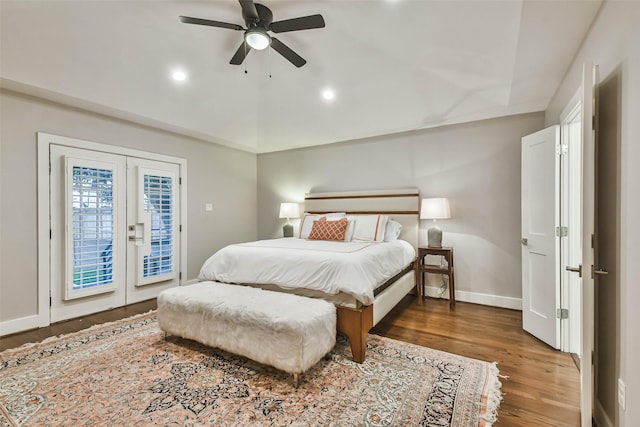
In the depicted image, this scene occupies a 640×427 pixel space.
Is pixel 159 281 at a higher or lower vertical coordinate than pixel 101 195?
lower

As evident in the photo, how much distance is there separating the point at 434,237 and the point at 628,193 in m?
2.46

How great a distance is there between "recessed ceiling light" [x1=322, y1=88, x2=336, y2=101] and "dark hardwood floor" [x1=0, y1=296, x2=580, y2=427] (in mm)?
2914

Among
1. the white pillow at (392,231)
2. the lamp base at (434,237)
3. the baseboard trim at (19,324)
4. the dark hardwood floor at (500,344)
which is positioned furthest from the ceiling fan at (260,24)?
the baseboard trim at (19,324)

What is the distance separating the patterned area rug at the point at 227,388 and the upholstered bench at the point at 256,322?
0.53 ft

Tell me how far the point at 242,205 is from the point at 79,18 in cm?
343

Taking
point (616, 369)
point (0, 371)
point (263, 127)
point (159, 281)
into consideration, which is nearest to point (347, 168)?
point (263, 127)

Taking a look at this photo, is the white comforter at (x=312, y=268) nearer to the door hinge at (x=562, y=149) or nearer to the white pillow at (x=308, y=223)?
the white pillow at (x=308, y=223)

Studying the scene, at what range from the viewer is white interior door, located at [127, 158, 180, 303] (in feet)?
12.3

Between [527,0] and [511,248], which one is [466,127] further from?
[527,0]

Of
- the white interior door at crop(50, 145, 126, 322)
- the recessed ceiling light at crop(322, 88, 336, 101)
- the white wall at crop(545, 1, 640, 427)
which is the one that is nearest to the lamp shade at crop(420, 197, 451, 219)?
the recessed ceiling light at crop(322, 88, 336, 101)

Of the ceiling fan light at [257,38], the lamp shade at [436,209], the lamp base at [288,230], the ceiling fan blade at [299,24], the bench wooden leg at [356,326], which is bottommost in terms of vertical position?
the bench wooden leg at [356,326]

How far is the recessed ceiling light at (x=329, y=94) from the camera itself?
12.3 feet

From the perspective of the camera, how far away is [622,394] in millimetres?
1283

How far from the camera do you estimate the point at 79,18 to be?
8.07 feet
